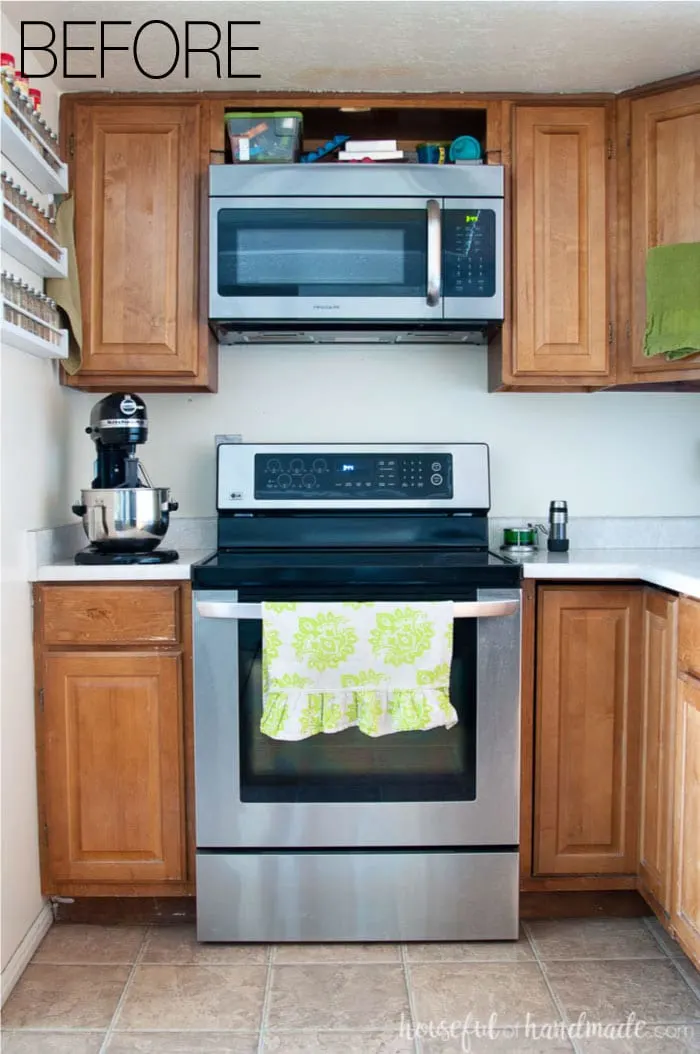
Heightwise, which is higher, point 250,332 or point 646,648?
point 250,332

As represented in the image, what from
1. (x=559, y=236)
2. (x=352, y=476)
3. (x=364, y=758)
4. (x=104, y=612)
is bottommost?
(x=364, y=758)

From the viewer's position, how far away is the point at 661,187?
220 centimetres

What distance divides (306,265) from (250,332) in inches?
10.5

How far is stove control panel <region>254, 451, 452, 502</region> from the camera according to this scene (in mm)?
2387

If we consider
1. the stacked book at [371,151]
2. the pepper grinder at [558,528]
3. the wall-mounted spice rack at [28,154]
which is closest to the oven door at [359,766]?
the pepper grinder at [558,528]

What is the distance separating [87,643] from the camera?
2037 millimetres

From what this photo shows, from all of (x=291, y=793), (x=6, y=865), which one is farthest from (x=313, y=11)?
(x=6, y=865)

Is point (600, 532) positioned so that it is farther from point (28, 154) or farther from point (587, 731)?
point (28, 154)

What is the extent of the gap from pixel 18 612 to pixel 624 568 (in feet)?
4.71

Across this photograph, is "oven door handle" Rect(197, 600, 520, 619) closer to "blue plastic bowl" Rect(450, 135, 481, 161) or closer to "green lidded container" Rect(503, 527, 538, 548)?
"green lidded container" Rect(503, 527, 538, 548)

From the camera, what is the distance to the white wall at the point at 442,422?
255 centimetres

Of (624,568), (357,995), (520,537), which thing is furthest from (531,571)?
(357,995)

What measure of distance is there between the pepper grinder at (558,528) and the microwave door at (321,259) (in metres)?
0.66

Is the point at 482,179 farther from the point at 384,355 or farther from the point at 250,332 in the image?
the point at 250,332
